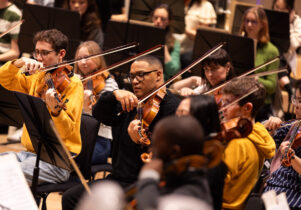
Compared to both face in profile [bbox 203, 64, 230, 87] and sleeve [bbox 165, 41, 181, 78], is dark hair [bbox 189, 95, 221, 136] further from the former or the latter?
sleeve [bbox 165, 41, 181, 78]

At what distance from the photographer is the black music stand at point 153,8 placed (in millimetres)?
5234

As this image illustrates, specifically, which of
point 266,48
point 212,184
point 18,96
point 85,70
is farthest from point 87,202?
point 266,48

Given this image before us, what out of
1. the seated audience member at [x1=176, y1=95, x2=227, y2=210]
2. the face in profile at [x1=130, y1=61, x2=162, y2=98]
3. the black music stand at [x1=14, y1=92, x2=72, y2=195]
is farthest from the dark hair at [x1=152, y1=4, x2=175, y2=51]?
the seated audience member at [x1=176, y1=95, x2=227, y2=210]

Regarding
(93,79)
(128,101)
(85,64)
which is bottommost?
(93,79)

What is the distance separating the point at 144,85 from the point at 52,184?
0.78 m

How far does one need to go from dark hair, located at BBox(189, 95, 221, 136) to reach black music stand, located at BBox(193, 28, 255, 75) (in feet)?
7.16

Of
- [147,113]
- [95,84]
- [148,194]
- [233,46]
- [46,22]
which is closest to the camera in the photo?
[148,194]

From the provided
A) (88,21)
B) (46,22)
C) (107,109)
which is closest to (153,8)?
(88,21)

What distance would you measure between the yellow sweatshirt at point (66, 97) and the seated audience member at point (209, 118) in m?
1.01

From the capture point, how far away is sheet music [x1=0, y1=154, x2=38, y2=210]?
80.4 inches

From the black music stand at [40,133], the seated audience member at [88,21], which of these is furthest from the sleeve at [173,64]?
the black music stand at [40,133]

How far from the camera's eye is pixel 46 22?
453cm

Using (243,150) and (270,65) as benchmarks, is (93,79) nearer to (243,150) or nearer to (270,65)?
(270,65)

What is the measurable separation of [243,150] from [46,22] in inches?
109
